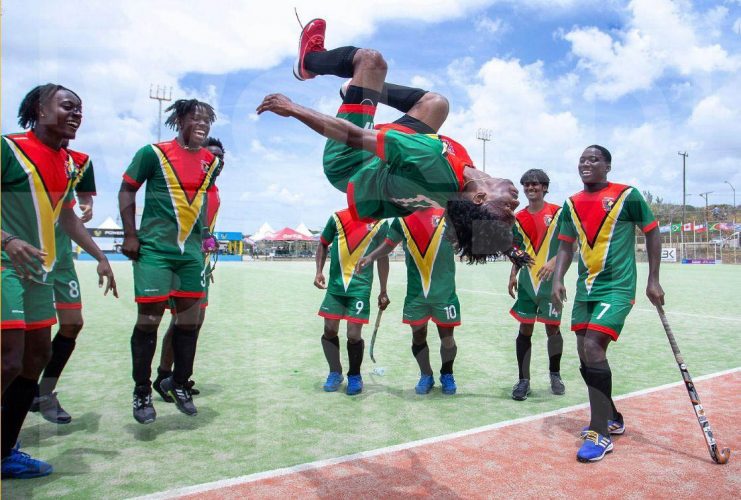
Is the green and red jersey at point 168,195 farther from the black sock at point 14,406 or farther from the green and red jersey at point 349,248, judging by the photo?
the green and red jersey at point 349,248

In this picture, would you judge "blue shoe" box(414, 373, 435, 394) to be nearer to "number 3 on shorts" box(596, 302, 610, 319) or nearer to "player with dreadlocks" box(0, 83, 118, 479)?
"number 3 on shorts" box(596, 302, 610, 319)

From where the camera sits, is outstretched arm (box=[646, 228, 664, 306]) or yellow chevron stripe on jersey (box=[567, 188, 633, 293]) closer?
outstretched arm (box=[646, 228, 664, 306])

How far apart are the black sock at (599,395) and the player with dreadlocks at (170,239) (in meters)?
3.21

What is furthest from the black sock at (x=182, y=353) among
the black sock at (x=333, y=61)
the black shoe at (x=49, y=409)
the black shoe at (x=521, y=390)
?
the black shoe at (x=521, y=390)

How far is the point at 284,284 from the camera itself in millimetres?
20234

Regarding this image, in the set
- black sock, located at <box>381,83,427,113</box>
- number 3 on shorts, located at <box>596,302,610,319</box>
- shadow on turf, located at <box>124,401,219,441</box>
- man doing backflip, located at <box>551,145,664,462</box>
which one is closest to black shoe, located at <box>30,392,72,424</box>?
shadow on turf, located at <box>124,401,219,441</box>

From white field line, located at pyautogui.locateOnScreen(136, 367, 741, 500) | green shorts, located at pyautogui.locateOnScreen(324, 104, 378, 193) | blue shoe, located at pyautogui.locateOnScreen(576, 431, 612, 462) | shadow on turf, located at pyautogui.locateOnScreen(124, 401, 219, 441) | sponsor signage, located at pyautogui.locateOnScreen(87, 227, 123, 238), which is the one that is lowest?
shadow on turf, located at pyautogui.locateOnScreen(124, 401, 219, 441)

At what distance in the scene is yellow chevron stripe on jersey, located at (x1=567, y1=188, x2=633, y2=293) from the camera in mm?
4289

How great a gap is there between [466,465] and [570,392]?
240 cm

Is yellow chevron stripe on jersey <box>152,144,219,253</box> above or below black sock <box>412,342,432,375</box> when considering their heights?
above

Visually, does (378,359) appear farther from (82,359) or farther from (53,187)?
(53,187)

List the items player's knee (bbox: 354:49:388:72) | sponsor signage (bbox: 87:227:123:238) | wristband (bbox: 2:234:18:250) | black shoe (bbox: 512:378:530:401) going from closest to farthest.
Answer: wristband (bbox: 2:234:18:250) < player's knee (bbox: 354:49:388:72) < black shoe (bbox: 512:378:530:401) < sponsor signage (bbox: 87:227:123:238)

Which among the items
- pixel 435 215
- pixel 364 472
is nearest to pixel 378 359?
pixel 435 215

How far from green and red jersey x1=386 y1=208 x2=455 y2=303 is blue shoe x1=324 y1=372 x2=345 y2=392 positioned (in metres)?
1.13
